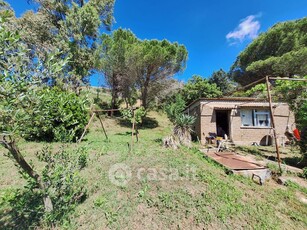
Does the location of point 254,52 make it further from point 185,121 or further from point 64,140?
point 64,140

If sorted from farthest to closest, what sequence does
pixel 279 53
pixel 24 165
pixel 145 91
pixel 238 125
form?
pixel 145 91 < pixel 279 53 < pixel 238 125 < pixel 24 165

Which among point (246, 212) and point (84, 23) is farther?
point (84, 23)

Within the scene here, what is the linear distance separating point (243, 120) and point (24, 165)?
14.2 metres

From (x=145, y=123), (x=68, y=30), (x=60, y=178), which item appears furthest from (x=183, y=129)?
(x=68, y=30)

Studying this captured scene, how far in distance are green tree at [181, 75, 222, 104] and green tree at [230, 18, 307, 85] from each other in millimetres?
4639

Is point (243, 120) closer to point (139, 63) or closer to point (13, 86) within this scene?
point (139, 63)

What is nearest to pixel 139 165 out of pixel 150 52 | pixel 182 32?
pixel 150 52

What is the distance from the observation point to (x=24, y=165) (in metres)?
2.90

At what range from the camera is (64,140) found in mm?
3510

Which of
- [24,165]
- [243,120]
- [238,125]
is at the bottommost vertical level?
[24,165]

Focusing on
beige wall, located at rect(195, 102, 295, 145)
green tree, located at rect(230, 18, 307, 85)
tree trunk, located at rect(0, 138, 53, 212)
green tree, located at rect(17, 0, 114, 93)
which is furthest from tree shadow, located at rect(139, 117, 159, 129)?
tree trunk, located at rect(0, 138, 53, 212)

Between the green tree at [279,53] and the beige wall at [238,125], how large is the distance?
5075 mm

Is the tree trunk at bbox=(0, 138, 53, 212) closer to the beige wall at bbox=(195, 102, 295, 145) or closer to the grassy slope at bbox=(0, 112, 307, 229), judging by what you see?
the grassy slope at bbox=(0, 112, 307, 229)

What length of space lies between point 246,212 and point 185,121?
688 cm
